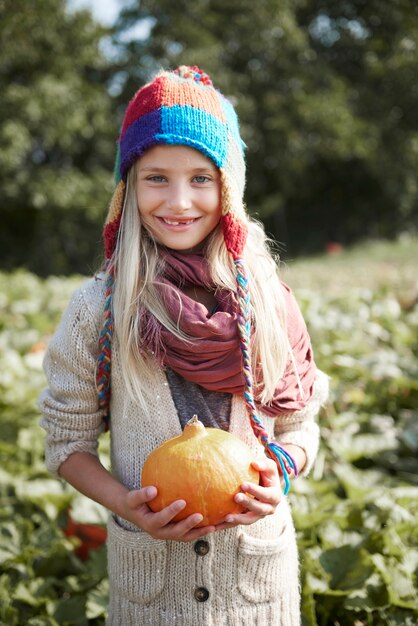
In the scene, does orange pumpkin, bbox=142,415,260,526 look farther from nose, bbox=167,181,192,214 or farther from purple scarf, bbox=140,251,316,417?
nose, bbox=167,181,192,214

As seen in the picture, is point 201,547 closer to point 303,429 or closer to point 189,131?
point 303,429

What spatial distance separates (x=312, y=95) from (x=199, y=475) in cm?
2336

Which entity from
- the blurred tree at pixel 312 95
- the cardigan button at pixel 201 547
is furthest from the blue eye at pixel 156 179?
the blurred tree at pixel 312 95

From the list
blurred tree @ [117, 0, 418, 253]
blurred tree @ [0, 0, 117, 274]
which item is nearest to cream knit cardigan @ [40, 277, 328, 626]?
blurred tree @ [0, 0, 117, 274]

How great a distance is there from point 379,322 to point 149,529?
150 inches

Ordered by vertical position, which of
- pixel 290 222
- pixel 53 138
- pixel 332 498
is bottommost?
pixel 332 498

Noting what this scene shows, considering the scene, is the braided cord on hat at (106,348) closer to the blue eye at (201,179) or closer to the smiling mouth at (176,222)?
the smiling mouth at (176,222)

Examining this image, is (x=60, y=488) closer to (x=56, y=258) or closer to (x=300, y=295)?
(x=300, y=295)

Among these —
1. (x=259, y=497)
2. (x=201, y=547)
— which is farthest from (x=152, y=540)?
(x=259, y=497)

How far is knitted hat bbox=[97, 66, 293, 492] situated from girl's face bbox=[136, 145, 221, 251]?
25mm

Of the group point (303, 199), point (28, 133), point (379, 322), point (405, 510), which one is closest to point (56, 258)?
point (28, 133)

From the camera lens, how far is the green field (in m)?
2.34

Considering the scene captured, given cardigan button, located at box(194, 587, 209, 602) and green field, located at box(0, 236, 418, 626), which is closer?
cardigan button, located at box(194, 587, 209, 602)

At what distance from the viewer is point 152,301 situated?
1634 mm
